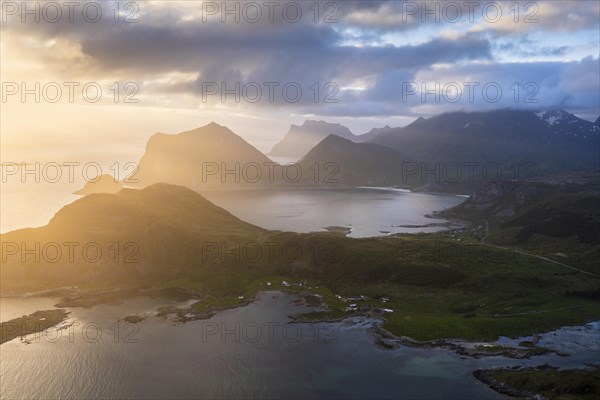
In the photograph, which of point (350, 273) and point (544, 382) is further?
point (350, 273)

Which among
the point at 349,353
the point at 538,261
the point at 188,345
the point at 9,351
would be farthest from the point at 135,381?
the point at 538,261

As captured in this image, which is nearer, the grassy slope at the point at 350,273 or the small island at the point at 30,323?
the small island at the point at 30,323

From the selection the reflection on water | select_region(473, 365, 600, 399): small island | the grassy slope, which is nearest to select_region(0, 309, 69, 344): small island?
the reflection on water

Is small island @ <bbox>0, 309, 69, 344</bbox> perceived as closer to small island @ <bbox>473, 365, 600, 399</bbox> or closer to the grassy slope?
the grassy slope

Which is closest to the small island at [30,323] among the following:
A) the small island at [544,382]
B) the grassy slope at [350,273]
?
the grassy slope at [350,273]

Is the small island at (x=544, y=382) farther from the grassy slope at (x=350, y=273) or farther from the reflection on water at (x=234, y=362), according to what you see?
the grassy slope at (x=350, y=273)

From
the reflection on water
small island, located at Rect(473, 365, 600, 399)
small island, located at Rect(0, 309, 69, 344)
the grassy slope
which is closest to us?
small island, located at Rect(473, 365, 600, 399)

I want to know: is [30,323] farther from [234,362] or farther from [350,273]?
[350,273]

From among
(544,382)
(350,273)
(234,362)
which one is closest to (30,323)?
(234,362)

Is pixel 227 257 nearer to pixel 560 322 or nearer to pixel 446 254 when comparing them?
pixel 446 254
